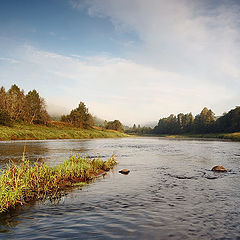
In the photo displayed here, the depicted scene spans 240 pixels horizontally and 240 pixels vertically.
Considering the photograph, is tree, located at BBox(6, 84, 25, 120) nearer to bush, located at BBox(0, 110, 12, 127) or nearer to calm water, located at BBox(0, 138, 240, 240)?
bush, located at BBox(0, 110, 12, 127)

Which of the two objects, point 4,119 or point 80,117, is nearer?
point 4,119

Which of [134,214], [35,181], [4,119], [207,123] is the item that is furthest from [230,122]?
[35,181]

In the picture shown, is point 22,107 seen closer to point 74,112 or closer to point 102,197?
point 74,112

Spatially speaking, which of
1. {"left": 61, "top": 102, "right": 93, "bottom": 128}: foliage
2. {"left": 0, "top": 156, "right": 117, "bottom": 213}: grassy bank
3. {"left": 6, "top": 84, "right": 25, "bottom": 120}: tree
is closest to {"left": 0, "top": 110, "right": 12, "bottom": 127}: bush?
{"left": 6, "top": 84, "right": 25, "bottom": 120}: tree

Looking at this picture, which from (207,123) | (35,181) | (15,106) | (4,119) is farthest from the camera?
(207,123)

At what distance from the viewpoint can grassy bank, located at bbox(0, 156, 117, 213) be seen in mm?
8719

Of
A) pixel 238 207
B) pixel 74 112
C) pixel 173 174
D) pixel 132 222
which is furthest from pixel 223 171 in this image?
pixel 74 112

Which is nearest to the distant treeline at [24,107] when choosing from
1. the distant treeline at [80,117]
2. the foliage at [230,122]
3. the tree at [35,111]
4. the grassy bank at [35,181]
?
the tree at [35,111]

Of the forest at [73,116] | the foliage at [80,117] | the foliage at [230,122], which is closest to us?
the forest at [73,116]

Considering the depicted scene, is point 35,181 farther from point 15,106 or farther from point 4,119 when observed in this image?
point 15,106

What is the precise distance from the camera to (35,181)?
10.9 m

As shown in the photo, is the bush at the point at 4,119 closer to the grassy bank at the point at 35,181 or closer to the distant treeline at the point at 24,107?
the distant treeline at the point at 24,107

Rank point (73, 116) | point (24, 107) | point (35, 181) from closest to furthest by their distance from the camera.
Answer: point (35, 181) → point (24, 107) → point (73, 116)

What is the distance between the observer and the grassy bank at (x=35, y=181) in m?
8.72
